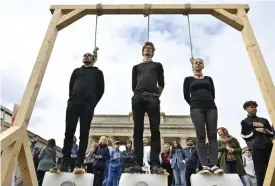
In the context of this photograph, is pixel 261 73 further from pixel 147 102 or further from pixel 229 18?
pixel 147 102

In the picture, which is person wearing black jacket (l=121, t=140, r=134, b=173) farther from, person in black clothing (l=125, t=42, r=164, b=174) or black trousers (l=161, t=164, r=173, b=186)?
person in black clothing (l=125, t=42, r=164, b=174)

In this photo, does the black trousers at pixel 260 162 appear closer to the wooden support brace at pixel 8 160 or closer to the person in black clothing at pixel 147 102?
the person in black clothing at pixel 147 102

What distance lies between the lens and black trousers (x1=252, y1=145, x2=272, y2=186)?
4609mm

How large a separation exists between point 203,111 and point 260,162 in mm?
1240

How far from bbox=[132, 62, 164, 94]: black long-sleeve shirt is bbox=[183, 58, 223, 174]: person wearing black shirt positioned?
0.45m

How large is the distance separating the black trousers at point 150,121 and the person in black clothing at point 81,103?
0.73m

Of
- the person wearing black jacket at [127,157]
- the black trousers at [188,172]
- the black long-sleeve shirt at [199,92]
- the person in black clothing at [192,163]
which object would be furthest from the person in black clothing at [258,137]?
the person wearing black jacket at [127,157]

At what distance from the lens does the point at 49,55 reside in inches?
186

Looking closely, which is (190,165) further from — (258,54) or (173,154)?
(258,54)

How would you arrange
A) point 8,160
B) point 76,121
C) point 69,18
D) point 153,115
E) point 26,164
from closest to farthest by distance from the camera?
point 8,160 < point 26,164 < point 153,115 < point 76,121 < point 69,18

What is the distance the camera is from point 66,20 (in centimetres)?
504

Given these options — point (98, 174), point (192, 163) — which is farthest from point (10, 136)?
point (192, 163)

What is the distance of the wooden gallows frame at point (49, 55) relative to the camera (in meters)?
3.70

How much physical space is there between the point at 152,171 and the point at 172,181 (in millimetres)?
5021
